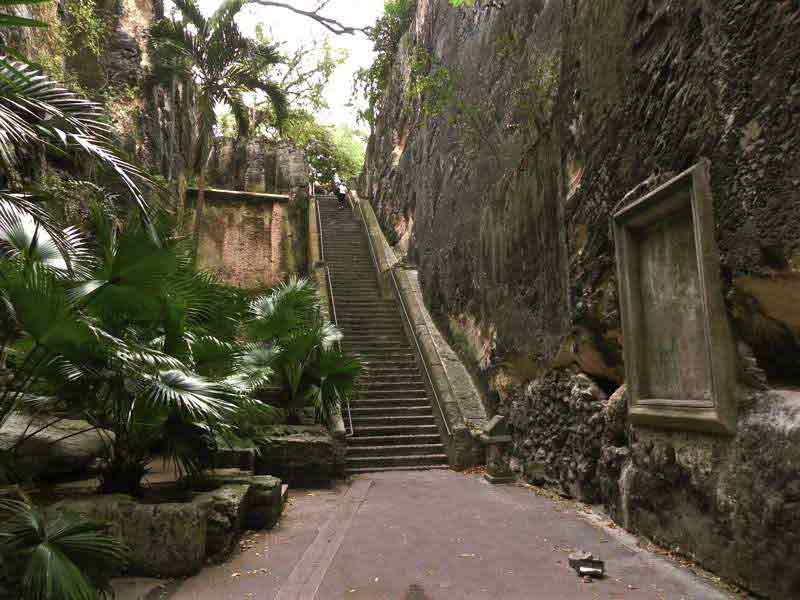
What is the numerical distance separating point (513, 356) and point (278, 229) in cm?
1001

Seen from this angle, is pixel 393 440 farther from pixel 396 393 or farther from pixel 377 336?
pixel 377 336

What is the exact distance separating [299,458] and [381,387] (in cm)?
297

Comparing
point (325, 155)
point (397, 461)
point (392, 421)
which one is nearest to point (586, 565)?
point (397, 461)

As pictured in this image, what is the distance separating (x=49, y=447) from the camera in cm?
446

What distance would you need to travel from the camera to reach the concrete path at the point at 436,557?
11.9 ft

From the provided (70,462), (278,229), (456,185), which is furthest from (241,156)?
(70,462)

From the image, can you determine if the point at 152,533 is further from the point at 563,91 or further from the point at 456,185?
the point at 456,185

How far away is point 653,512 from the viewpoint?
4582mm

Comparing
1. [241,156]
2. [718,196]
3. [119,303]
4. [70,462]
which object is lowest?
[70,462]

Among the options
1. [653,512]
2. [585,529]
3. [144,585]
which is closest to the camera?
[144,585]

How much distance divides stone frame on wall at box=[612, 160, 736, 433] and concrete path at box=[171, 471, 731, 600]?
1117 millimetres

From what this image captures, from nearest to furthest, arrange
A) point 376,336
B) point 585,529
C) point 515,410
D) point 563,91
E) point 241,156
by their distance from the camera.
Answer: point 585,529 < point 563,91 < point 515,410 < point 376,336 < point 241,156

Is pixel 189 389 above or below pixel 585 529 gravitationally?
above

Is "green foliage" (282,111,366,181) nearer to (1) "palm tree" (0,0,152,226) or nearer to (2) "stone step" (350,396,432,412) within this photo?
(2) "stone step" (350,396,432,412)
